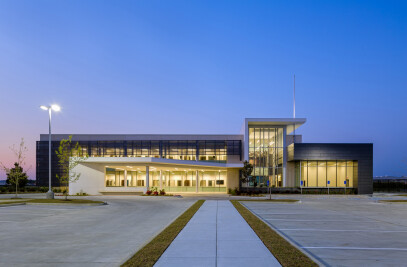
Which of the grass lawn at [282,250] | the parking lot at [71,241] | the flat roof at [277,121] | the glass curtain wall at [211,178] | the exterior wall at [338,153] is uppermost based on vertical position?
the flat roof at [277,121]

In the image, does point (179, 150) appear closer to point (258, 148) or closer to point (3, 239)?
point (258, 148)

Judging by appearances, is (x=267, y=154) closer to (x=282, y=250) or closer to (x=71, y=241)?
(x=71, y=241)

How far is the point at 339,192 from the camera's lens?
53.6 m

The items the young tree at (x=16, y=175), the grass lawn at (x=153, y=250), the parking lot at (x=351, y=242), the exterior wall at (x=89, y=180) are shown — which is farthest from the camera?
the exterior wall at (x=89, y=180)

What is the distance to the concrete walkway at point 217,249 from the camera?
7.91m

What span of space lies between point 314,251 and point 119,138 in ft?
208

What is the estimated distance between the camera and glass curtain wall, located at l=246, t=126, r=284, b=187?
197 ft

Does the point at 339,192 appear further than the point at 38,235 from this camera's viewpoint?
Yes

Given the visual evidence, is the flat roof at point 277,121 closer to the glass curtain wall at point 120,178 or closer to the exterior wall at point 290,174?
the exterior wall at point 290,174

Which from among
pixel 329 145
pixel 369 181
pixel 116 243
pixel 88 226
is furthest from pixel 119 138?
pixel 116 243

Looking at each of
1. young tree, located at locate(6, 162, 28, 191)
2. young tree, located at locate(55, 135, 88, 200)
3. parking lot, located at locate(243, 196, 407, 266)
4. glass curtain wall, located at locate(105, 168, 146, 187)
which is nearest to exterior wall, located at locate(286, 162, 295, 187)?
glass curtain wall, located at locate(105, 168, 146, 187)

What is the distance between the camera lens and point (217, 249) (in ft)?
30.6

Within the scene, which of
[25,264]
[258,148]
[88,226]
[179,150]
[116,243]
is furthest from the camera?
[179,150]

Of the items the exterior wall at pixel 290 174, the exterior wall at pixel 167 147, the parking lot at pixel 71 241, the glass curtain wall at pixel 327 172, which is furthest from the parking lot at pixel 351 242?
the exterior wall at pixel 167 147
